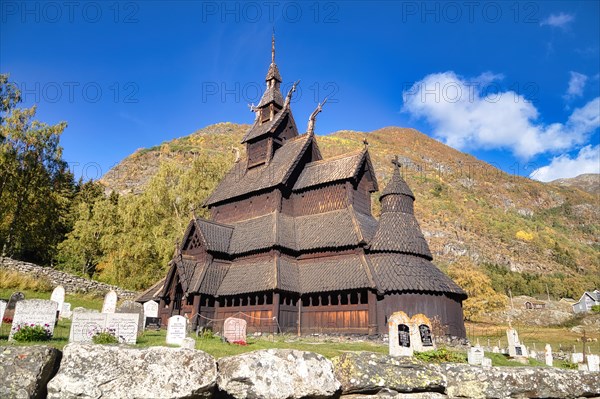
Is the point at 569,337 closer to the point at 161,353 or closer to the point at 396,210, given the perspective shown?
the point at 396,210

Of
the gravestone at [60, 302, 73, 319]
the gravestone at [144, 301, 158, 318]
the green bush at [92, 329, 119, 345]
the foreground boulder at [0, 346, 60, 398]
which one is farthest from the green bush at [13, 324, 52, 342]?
the gravestone at [144, 301, 158, 318]

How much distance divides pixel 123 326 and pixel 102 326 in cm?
60

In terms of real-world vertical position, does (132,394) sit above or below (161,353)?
below

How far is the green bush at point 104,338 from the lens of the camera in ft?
37.8

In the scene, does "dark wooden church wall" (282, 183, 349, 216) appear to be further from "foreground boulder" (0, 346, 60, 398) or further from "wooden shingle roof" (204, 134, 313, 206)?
"foreground boulder" (0, 346, 60, 398)

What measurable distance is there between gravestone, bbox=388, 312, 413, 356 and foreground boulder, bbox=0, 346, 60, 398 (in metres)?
11.1

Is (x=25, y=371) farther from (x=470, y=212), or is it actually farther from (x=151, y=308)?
(x=470, y=212)

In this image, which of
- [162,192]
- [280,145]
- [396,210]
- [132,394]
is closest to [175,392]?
[132,394]

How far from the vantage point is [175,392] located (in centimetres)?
545

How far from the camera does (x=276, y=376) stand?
A: 589cm

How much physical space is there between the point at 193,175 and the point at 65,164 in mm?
13178

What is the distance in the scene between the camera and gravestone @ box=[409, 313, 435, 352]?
14734mm

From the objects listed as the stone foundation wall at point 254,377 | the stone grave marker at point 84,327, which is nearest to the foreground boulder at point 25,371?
the stone foundation wall at point 254,377

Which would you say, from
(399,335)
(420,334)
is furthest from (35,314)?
(420,334)
